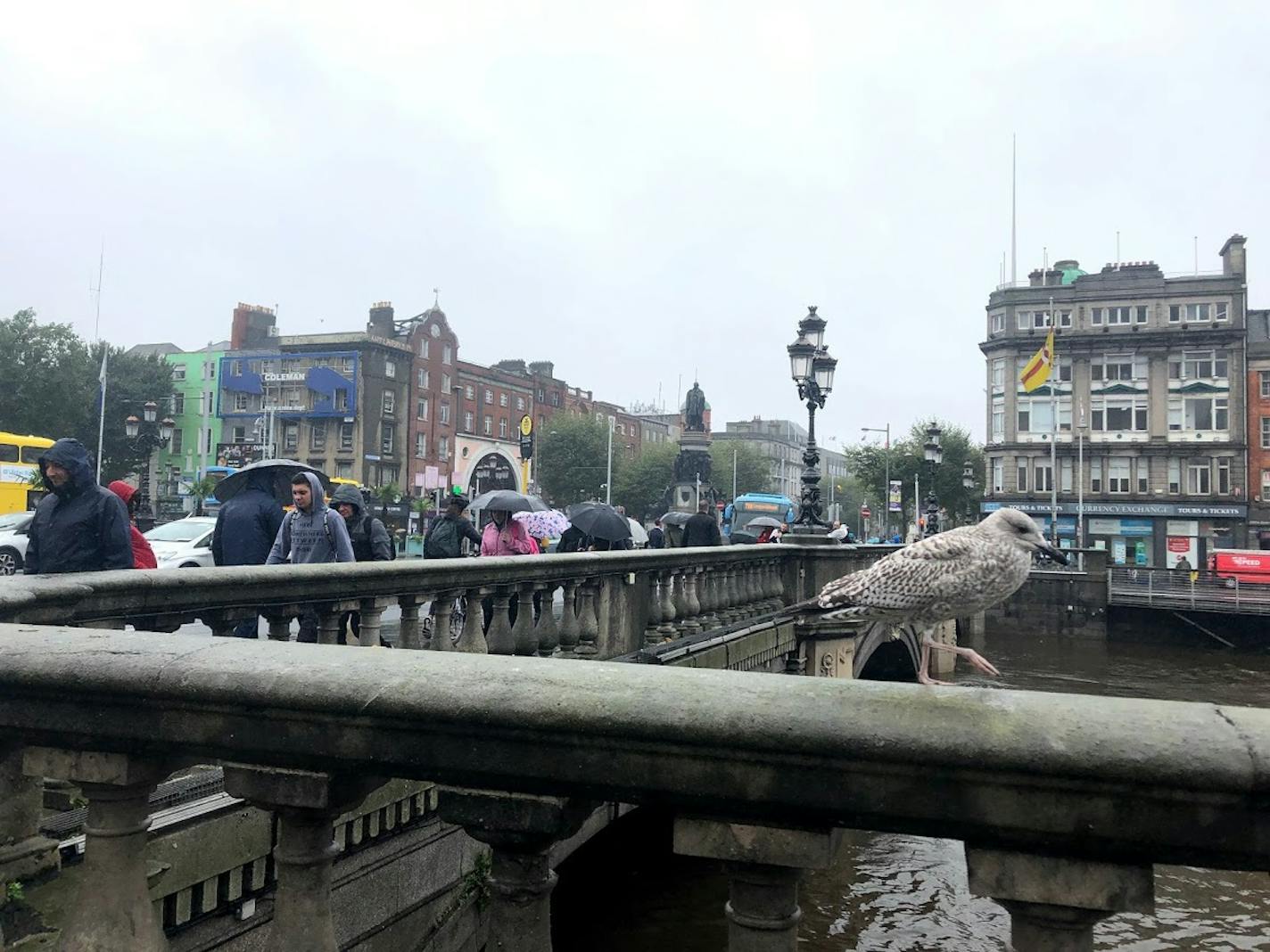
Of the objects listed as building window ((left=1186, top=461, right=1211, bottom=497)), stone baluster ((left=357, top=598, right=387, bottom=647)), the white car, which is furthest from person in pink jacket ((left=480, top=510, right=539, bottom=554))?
building window ((left=1186, top=461, right=1211, bottom=497))

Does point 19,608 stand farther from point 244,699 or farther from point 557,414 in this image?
point 557,414

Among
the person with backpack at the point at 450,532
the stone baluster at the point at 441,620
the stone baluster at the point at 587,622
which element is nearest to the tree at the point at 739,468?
the person with backpack at the point at 450,532

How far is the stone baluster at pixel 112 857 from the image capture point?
2010 mm

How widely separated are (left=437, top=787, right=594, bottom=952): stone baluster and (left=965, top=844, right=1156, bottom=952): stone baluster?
2.42 ft

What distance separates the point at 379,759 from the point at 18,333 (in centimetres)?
6373

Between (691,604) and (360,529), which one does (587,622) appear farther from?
(691,604)

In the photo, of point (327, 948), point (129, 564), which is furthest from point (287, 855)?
point (129, 564)

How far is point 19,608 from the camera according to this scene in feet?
11.8

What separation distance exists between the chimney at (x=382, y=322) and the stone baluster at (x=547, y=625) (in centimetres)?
6483

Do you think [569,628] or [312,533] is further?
[569,628]

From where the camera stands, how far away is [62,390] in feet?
178

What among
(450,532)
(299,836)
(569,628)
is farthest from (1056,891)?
(450,532)

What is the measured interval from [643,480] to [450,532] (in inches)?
2788

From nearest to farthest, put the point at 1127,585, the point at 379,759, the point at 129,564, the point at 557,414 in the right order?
the point at 379,759
the point at 129,564
the point at 1127,585
the point at 557,414
